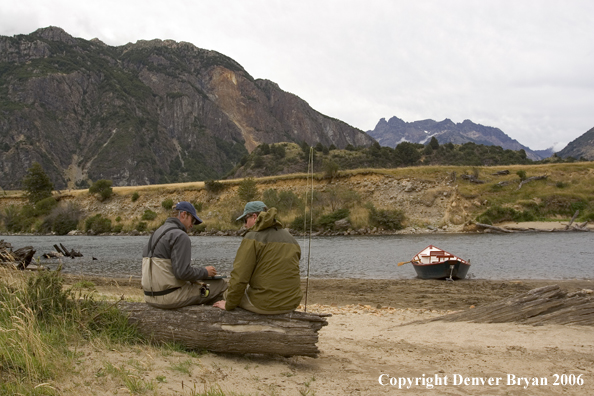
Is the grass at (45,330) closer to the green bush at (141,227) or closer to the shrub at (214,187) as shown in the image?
the green bush at (141,227)

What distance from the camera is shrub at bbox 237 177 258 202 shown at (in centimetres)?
5112

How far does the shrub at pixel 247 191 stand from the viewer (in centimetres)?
5112

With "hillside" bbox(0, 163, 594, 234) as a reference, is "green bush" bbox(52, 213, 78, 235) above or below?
below

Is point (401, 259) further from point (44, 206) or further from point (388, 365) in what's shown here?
point (44, 206)

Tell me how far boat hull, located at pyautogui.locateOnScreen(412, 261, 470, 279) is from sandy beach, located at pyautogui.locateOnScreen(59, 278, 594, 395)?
28.1 feet

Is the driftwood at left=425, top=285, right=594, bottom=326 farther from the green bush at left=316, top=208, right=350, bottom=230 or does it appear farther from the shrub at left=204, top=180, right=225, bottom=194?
the shrub at left=204, top=180, right=225, bottom=194

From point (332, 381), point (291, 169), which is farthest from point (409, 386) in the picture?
point (291, 169)

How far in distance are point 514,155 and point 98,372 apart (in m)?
84.5

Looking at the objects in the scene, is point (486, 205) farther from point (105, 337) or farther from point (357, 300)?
point (105, 337)

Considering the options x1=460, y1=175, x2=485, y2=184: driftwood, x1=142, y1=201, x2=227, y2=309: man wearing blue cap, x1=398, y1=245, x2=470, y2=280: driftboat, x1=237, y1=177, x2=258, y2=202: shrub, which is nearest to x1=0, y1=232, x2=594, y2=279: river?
x1=398, y1=245, x2=470, y2=280: driftboat

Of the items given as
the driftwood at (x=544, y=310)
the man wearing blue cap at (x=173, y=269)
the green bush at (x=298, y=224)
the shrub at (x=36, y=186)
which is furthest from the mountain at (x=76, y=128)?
the driftwood at (x=544, y=310)

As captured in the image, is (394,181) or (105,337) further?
(394,181)

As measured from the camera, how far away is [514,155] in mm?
77562

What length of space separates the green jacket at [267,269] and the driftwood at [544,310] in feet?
15.2
